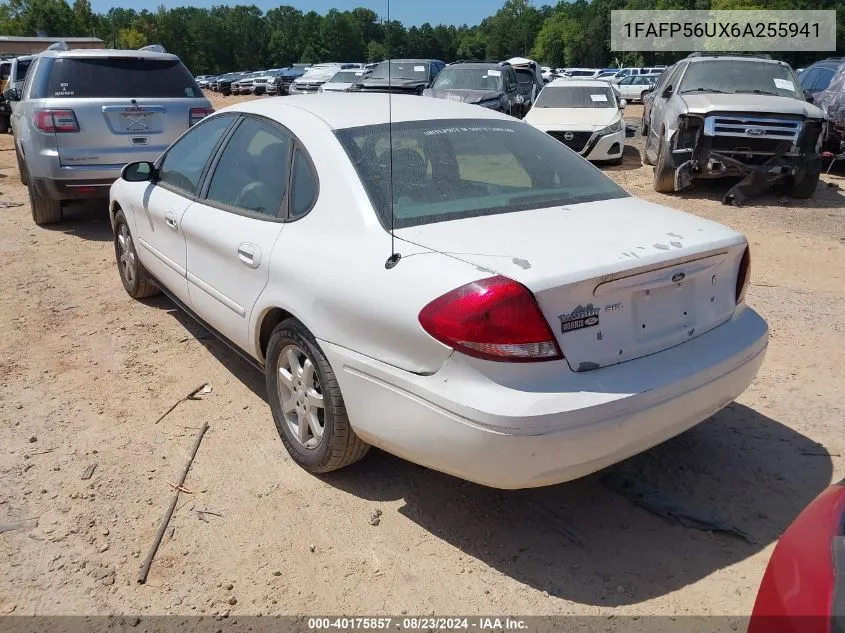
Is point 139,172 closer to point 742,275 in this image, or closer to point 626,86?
point 742,275

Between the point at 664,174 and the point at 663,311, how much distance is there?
24.9ft

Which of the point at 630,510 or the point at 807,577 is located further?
the point at 630,510

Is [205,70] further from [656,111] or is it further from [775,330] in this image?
[775,330]

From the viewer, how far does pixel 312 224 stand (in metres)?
3.10

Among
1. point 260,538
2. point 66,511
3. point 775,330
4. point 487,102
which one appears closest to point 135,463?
point 66,511

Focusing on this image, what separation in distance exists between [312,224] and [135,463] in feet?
4.79

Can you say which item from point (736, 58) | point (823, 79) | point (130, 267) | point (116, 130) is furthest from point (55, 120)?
point (823, 79)

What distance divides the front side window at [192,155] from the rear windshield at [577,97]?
10.4 m

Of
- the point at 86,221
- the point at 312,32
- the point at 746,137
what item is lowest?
the point at 86,221

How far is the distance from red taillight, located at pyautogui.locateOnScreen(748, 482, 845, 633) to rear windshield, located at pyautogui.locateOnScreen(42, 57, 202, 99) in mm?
7719

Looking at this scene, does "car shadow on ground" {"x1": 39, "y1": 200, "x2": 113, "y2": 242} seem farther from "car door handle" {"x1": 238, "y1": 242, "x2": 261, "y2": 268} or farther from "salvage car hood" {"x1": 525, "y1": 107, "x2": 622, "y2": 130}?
"salvage car hood" {"x1": 525, "y1": 107, "x2": 622, "y2": 130}

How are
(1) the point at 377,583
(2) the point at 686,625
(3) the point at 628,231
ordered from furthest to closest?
1. (3) the point at 628,231
2. (1) the point at 377,583
3. (2) the point at 686,625

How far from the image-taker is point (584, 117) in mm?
13031

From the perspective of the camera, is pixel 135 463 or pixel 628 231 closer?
pixel 628 231
